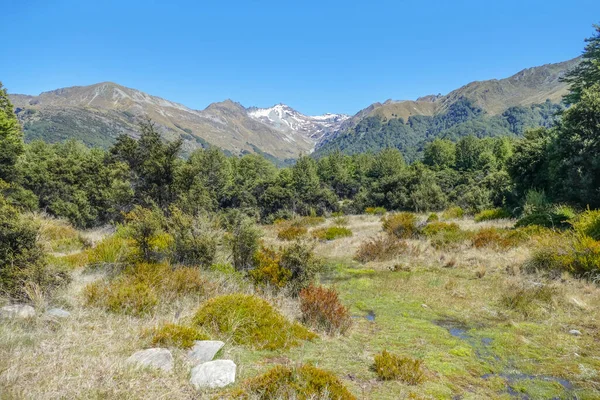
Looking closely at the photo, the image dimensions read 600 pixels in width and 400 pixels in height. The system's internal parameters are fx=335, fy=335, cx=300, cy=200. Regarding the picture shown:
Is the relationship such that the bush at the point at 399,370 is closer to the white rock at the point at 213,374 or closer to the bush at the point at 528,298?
the white rock at the point at 213,374

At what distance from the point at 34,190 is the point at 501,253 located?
28.0 metres

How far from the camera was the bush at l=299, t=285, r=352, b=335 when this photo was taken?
571cm

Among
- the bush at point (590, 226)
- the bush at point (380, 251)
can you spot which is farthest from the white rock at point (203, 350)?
the bush at point (590, 226)

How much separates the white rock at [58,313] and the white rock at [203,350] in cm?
218

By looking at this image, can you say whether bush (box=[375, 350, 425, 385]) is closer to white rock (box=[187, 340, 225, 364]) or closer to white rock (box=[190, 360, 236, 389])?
white rock (box=[190, 360, 236, 389])

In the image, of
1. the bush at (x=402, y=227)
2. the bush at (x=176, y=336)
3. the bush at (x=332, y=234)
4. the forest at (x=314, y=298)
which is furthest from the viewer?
the bush at (x=332, y=234)

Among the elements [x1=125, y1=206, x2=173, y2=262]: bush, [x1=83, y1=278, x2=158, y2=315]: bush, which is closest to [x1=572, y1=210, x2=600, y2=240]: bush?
[x1=83, y1=278, x2=158, y2=315]: bush

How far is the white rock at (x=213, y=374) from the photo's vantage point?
3.52m

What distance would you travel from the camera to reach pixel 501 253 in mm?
10992

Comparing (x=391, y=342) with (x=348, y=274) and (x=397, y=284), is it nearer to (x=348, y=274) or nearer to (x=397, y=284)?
(x=397, y=284)

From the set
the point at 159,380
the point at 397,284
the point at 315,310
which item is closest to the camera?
the point at 159,380

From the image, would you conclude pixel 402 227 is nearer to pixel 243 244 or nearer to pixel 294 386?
pixel 243 244

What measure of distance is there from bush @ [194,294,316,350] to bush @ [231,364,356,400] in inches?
Answer: 52.6

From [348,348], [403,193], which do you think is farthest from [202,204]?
[403,193]
